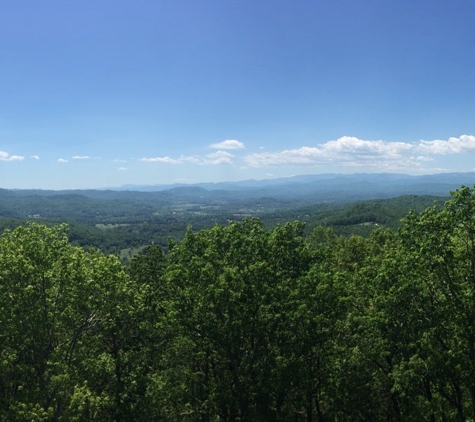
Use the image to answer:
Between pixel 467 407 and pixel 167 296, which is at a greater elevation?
pixel 167 296

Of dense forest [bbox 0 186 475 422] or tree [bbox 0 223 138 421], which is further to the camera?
dense forest [bbox 0 186 475 422]

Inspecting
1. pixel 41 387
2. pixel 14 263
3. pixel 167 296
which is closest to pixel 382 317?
pixel 167 296

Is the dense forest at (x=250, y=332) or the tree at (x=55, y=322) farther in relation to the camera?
the dense forest at (x=250, y=332)

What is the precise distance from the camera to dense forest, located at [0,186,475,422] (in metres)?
17.8

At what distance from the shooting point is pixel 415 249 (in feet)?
63.6

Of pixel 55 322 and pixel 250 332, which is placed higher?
pixel 55 322

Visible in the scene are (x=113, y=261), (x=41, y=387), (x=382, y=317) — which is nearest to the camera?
(x=41, y=387)

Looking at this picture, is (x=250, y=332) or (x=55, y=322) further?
(x=250, y=332)

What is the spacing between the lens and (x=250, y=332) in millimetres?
19672

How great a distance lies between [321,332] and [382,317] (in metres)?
3.14

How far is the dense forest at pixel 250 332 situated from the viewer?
58.5 feet

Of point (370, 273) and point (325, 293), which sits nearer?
point (325, 293)

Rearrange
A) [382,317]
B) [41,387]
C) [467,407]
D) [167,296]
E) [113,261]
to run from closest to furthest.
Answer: [41,387] < [382,317] < [467,407] < [113,261] < [167,296]

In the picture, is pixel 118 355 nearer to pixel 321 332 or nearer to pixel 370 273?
pixel 321 332
